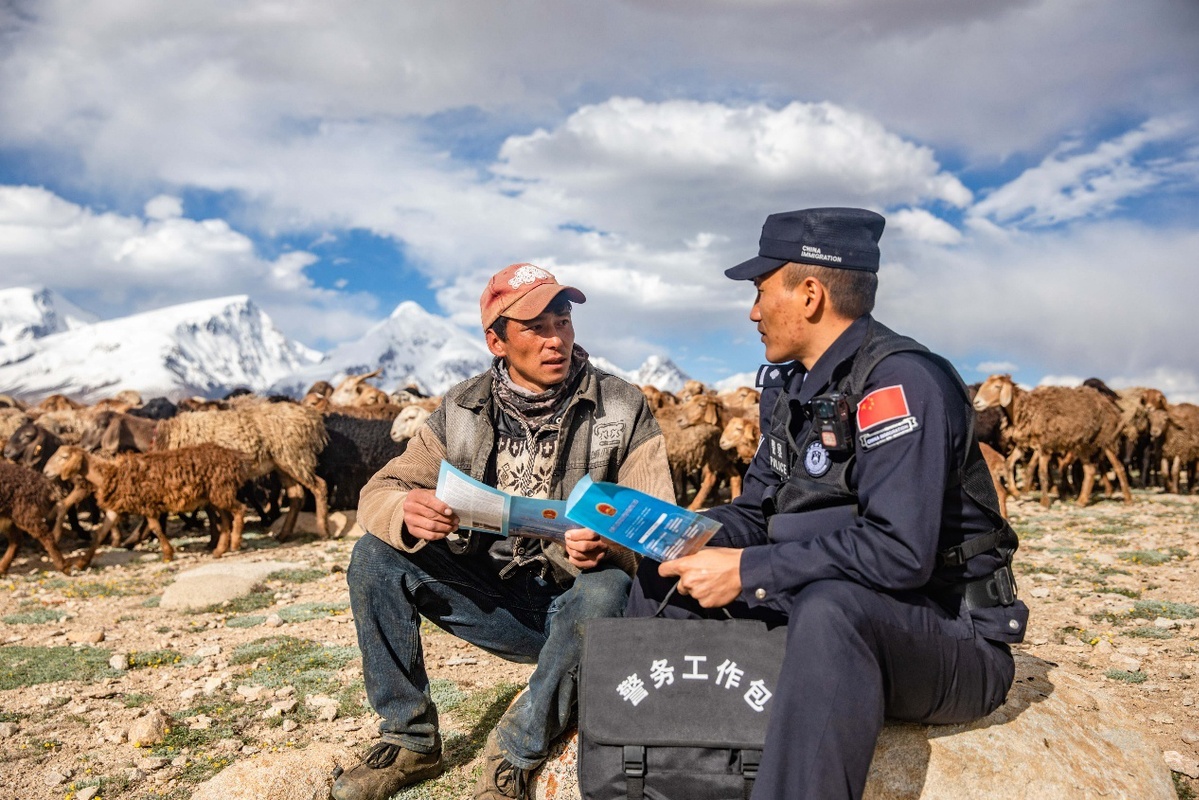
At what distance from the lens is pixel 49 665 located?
557 cm

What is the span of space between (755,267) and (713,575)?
3.26 feet

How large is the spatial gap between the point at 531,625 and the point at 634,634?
42.3 inches

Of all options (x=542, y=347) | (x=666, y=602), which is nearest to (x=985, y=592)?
(x=666, y=602)

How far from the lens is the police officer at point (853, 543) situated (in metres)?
2.16

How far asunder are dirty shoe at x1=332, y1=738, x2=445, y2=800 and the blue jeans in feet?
0.16

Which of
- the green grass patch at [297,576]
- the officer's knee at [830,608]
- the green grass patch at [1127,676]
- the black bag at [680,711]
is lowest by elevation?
the green grass patch at [297,576]

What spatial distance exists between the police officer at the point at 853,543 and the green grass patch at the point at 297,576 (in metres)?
6.15

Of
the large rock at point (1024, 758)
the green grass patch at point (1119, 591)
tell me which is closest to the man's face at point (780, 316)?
the large rock at point (1024, 758)

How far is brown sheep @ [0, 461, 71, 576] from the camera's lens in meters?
9.31

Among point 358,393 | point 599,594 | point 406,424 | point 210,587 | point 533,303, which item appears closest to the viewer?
point 599,594

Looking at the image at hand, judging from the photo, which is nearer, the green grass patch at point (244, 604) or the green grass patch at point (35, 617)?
the green grass patch at point (35, 617)

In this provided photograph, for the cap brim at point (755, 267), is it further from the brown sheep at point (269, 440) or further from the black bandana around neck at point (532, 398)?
the brown sheep at point (269, 440)

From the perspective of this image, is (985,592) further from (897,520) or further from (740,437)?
(740,437)

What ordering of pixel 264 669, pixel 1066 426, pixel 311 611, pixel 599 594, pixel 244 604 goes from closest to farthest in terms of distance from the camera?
pixel 599 594 → pixel 264 669 → pixel 311 611 → pixel 244 604 → pixel 1066 426
